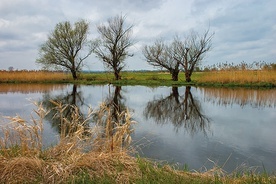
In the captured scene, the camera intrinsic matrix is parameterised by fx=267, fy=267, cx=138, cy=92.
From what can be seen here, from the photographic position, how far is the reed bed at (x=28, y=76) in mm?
28434

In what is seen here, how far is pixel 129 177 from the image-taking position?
11.6 ft

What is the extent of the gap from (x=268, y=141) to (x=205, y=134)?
1564mm

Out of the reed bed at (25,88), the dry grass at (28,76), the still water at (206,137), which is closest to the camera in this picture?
the still water at (206,137)

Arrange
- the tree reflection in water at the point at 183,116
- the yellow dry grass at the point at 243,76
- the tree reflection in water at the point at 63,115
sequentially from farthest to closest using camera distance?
the yellow dry grass at the point at 243,76 < the tree reflection in water at the point at 183,116 < the tree reflection in water at the point at 63,115

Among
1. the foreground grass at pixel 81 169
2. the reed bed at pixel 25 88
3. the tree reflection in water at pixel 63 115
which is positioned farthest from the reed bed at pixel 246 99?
the reed bed at pixel 25 88

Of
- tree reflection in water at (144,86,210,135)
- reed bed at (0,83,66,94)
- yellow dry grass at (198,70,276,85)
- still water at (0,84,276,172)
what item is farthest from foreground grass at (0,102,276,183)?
yellow dry grass at (198,70,276,85)

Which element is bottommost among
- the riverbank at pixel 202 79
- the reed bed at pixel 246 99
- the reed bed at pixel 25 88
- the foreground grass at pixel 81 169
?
the reed bed at pixel 246 99

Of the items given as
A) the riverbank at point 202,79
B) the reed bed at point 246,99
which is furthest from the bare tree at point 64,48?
the reed bed at point 246,99

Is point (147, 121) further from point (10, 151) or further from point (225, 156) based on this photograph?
point (10, 151)

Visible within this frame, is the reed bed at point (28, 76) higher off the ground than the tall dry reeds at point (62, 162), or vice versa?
the reed bed at point (28, 76)

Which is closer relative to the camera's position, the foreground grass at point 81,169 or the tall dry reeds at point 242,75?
the foreground grass at point 81,169

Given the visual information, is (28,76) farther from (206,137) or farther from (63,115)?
(206,137)

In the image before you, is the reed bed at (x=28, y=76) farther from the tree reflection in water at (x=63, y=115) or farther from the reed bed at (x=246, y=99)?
the reed bed at (x=246, y=99)

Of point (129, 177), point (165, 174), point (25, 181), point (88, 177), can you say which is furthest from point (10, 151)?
point (165, 174)
